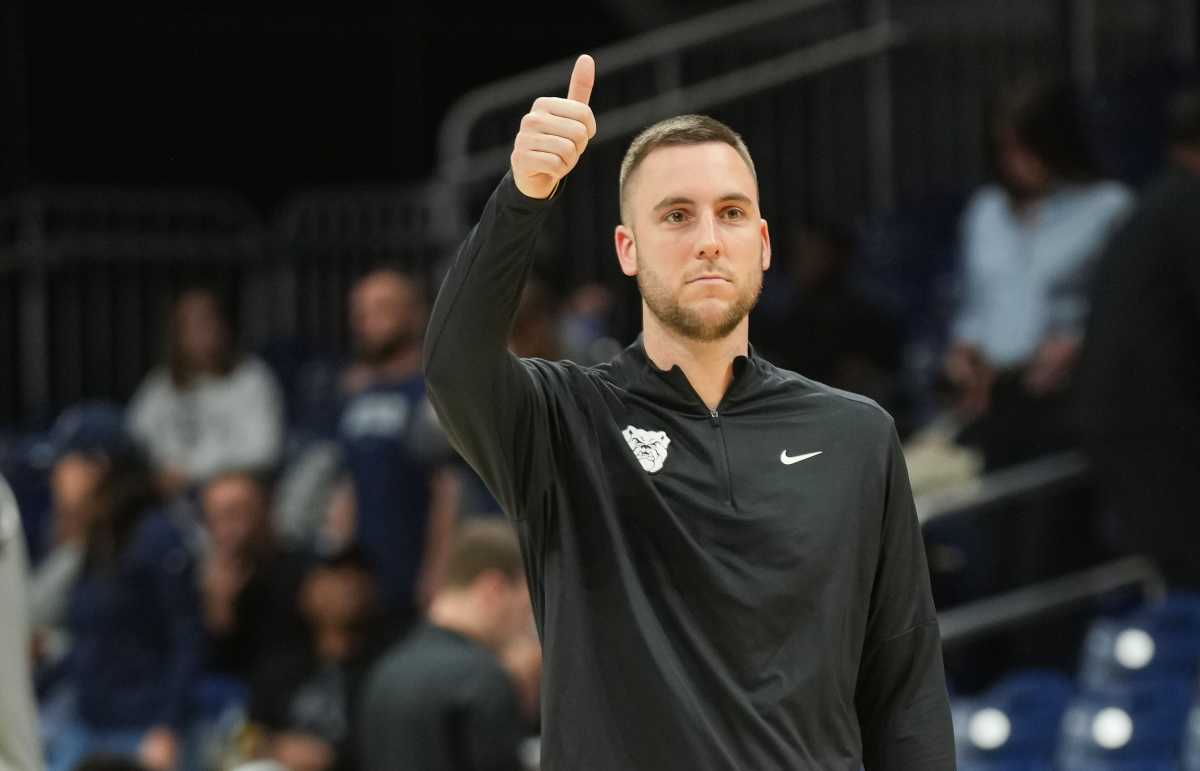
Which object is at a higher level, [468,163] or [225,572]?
[468,163]

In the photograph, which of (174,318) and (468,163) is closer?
(468,163)

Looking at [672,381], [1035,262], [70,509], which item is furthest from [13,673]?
[70,509]

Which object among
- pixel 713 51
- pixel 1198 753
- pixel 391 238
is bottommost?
pixel 1198 753

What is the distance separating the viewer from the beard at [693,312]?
9.32 feet

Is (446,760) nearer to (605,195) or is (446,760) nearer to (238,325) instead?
(605,195)

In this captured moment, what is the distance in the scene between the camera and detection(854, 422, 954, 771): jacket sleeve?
115 inches

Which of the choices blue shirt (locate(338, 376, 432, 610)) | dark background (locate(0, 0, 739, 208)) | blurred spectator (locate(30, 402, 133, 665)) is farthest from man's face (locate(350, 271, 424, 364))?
dark background (locate(0, 0, 739, 208))

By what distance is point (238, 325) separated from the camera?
11.4 m

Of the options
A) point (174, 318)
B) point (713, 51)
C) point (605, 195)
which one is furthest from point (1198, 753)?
point (174, 318)

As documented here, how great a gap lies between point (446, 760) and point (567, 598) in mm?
2616

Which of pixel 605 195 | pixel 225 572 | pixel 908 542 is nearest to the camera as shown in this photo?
→ pixel 908 542

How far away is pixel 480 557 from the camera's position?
5441 millimetres

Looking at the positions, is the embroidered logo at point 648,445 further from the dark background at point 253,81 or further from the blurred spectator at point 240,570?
the dark background at point 253,81

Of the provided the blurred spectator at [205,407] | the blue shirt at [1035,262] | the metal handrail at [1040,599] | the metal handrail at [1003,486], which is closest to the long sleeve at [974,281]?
the blue shirt at [1035,262]
